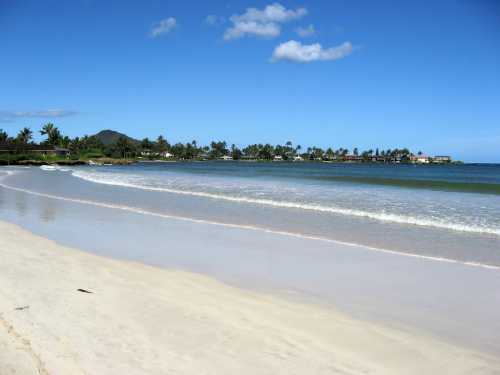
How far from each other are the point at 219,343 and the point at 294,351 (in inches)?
27.8

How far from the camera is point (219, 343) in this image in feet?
14.3

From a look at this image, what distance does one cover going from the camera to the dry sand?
3887 mm

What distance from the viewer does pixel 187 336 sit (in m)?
4.50

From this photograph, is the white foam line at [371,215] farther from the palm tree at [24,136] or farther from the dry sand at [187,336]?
the palm tree at [24,136]

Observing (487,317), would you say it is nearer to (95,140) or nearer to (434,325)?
(434,325)

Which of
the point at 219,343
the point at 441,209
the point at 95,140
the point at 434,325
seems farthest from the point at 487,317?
the point at 95,140

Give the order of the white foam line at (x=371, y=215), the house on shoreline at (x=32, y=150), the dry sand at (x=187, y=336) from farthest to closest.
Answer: the house on shoreline at (x=32, y=150) < the white foam line at (x=371, y=215) < the dry sand at (x=187, y=336)

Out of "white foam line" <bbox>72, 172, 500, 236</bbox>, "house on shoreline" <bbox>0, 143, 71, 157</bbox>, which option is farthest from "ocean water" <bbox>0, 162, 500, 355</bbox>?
"house on shoreline" <bbox>0, 143, 71, 157</bbox>

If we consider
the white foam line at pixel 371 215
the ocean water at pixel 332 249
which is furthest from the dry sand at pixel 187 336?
the white foam line at pixel 371 215

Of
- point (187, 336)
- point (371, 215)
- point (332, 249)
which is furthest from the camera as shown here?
point (371, 215)

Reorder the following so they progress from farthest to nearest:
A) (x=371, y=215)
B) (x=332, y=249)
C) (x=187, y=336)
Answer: (x=371, y=215), (x=332, y=249), (x=187, y=336)

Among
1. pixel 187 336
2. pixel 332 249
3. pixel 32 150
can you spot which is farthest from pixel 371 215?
pixel 32 150

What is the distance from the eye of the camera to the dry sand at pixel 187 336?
389 cm

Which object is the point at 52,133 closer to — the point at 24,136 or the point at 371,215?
the point at 24,136
